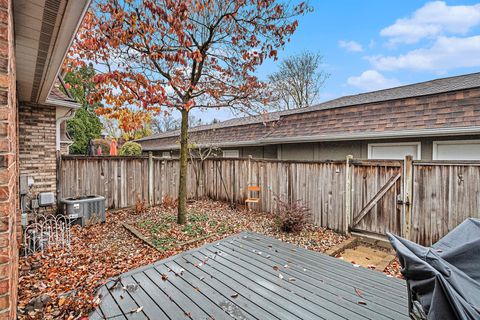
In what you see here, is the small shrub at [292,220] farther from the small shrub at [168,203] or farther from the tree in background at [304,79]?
the tree in background at [304,79]

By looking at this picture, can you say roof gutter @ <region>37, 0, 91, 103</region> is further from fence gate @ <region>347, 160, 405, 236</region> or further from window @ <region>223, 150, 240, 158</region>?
window @ <region>223, 150, 240, 158</region>

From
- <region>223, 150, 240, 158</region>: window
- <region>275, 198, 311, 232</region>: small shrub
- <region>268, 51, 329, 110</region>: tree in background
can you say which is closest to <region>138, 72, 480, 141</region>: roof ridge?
<region>223, 150, 240, 158</region>: window

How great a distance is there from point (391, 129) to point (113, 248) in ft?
23.3

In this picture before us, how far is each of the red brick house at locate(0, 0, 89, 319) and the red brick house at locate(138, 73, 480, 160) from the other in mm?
6421

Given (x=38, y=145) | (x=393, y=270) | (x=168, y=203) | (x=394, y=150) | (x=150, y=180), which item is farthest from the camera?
(x=150, y=180)

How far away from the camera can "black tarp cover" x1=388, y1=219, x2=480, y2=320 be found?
1.45 m

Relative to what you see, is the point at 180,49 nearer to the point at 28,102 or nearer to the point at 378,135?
the point at 28,102

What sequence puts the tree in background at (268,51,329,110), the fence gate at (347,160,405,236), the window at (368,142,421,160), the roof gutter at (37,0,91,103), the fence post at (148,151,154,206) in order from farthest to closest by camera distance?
the tree in background at (268,51,329,110) < the fence post at (148,151,154,206) < the window at (368,142,421,160) < the fence gate at (347,160,405,236) < the roof gutter at (37,0,91,103)

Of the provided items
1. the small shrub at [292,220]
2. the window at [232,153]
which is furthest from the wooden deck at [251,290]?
the window at [232,153]

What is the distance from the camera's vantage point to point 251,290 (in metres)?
3.06

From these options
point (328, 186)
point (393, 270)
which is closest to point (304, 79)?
point (328, 186)

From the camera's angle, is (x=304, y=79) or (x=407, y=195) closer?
(x=407, y=195)

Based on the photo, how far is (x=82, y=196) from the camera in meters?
6.59

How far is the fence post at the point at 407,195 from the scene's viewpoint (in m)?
4.91
